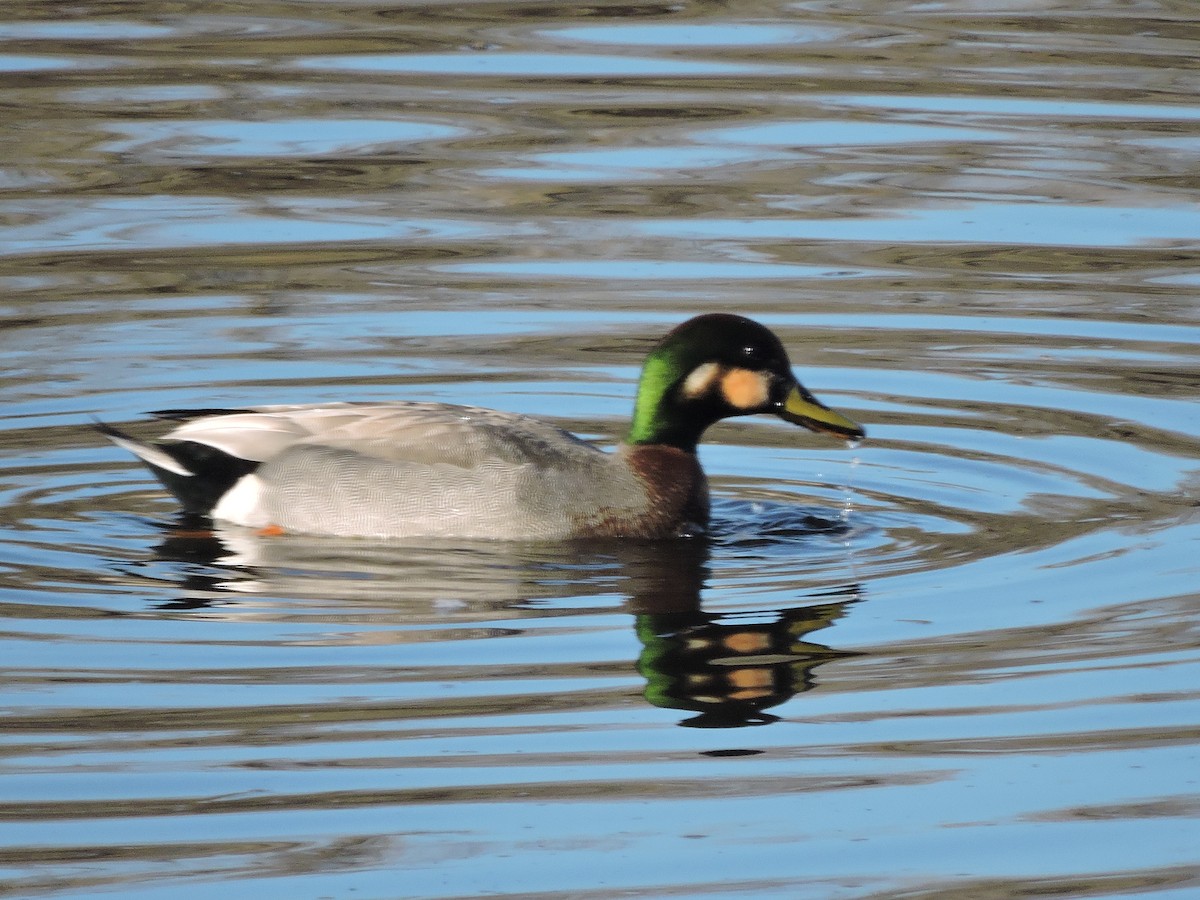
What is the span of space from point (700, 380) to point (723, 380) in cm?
9

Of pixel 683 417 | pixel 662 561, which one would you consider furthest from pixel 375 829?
pixel 683 417

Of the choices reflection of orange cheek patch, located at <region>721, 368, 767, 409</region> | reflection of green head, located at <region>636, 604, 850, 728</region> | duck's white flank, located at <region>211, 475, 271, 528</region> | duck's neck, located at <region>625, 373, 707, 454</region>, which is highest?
reflection of orange cheek patch, located at <region>721, 368, 767, 409</region>

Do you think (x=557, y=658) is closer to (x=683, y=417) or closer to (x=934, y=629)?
(x=934, y=629)

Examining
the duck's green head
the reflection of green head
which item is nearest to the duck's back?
the duck's green head

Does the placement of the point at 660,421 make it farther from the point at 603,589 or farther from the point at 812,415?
the point at 603,589

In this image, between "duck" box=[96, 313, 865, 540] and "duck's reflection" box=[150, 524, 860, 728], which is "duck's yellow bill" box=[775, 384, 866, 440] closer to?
"duck" box=[96, 313, 865, 540]

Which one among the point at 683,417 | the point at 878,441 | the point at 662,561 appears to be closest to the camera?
the point at 662,561

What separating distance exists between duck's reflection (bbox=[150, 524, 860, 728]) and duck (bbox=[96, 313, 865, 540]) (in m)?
0.10

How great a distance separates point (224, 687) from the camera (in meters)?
6.62

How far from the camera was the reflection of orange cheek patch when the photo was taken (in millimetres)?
9000

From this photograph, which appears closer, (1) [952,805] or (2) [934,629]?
(1) [952,805]

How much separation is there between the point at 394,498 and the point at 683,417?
1.24 metres

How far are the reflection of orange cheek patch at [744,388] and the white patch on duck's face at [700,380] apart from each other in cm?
5

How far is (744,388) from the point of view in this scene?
9023 mm
